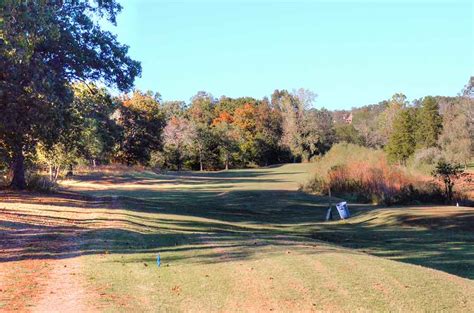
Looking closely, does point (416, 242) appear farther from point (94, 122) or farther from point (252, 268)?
point (94, 122)

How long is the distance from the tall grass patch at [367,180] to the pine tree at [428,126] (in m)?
30.3

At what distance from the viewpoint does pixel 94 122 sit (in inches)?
1075

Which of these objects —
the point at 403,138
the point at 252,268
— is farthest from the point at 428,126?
the point at 252,268

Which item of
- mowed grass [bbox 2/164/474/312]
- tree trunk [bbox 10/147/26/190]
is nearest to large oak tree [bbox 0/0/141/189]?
tree trunk [bbox 10/147/26/190]

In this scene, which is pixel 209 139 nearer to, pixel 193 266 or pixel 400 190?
pixel 400 190

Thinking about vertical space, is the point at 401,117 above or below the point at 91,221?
above

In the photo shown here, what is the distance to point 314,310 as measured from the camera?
7570mm

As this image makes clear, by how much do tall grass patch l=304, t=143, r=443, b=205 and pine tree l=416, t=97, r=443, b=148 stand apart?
99.6 feet

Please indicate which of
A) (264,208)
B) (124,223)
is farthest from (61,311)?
(264,208)

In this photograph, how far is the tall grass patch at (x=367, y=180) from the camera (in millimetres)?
33938

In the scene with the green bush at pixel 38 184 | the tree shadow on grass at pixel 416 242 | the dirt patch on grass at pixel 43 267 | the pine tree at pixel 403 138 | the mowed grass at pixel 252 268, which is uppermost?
the pine tree at pixel 403 138

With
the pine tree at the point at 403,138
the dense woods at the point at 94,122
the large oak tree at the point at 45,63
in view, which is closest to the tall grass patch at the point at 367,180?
the dense woods at the point at 94,122

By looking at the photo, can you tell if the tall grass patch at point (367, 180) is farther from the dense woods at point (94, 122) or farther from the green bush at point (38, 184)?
the green bush at point (38, 184)

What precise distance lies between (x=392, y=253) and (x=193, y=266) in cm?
791
